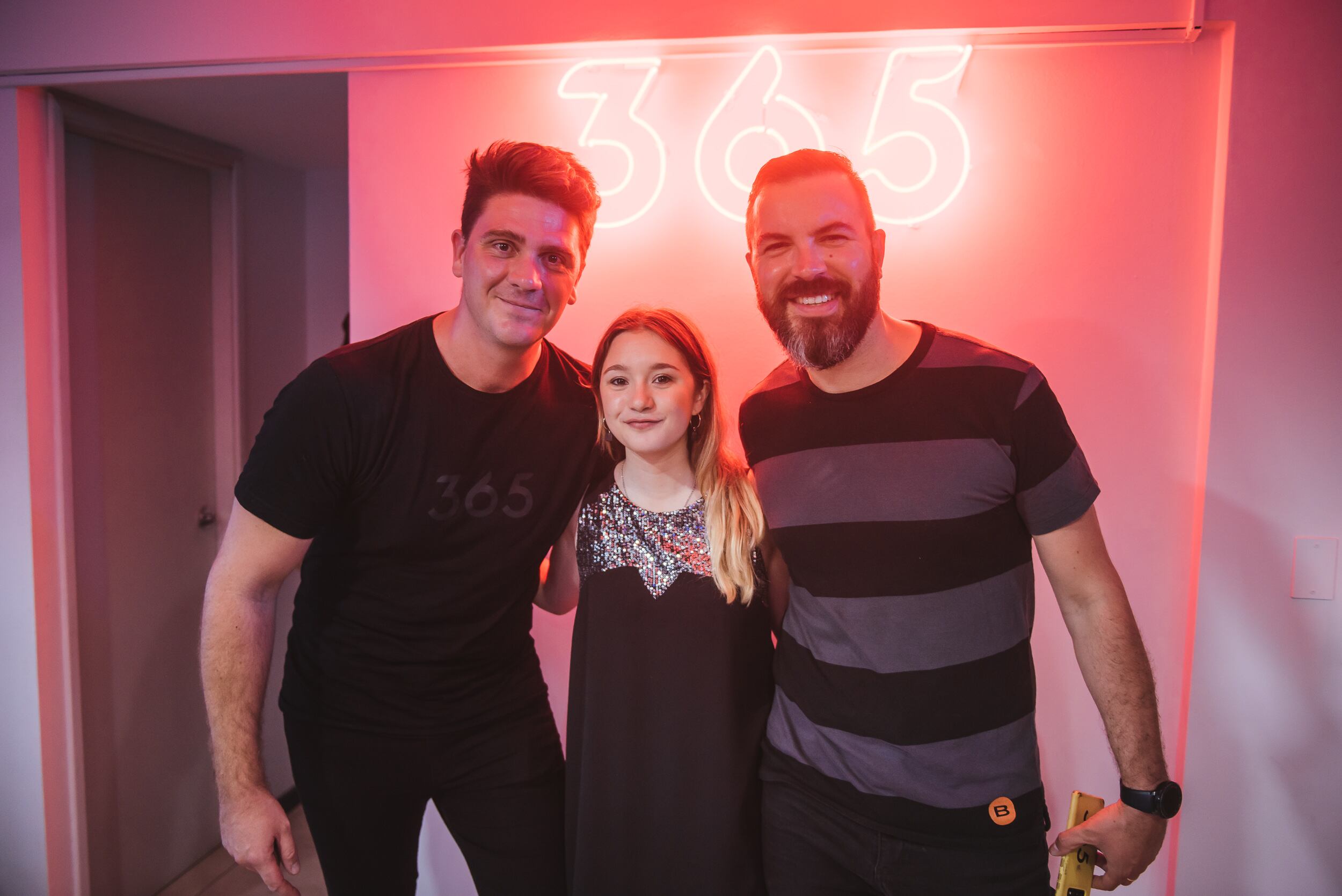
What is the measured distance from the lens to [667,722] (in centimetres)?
140

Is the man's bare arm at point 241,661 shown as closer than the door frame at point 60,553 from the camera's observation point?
Yes

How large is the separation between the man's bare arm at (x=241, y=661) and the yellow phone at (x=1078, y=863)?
141 cm

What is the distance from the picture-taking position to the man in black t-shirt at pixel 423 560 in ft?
4.75

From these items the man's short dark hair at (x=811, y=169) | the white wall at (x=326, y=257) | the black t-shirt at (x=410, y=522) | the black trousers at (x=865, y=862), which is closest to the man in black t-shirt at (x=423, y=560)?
the black t-shirt at (x=410, y=522)

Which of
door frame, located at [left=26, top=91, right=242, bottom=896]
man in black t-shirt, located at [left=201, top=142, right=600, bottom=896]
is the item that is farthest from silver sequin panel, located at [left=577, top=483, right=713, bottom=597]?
door frame, located at [left=26, top=91, right=242, bottom=896]

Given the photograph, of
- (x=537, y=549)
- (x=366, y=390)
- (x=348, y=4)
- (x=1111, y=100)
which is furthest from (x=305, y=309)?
(x=1111, y=100)

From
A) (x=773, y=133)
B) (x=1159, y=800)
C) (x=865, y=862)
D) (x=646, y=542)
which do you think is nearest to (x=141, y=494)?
(x=646, y=542)

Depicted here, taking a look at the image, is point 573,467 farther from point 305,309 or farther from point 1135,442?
point 305,309

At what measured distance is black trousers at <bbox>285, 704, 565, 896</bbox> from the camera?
153 centimetres

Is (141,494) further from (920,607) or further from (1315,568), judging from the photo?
(1315,568)

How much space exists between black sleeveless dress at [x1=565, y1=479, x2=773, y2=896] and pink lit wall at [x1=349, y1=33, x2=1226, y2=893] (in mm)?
787

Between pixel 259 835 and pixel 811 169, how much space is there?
1.64m

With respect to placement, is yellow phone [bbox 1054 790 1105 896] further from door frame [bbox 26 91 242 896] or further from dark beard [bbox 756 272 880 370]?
door frame [bbox 26 91 242 896]

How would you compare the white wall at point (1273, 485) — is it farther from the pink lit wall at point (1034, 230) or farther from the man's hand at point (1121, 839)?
the man's hand at point (1121, 839)
